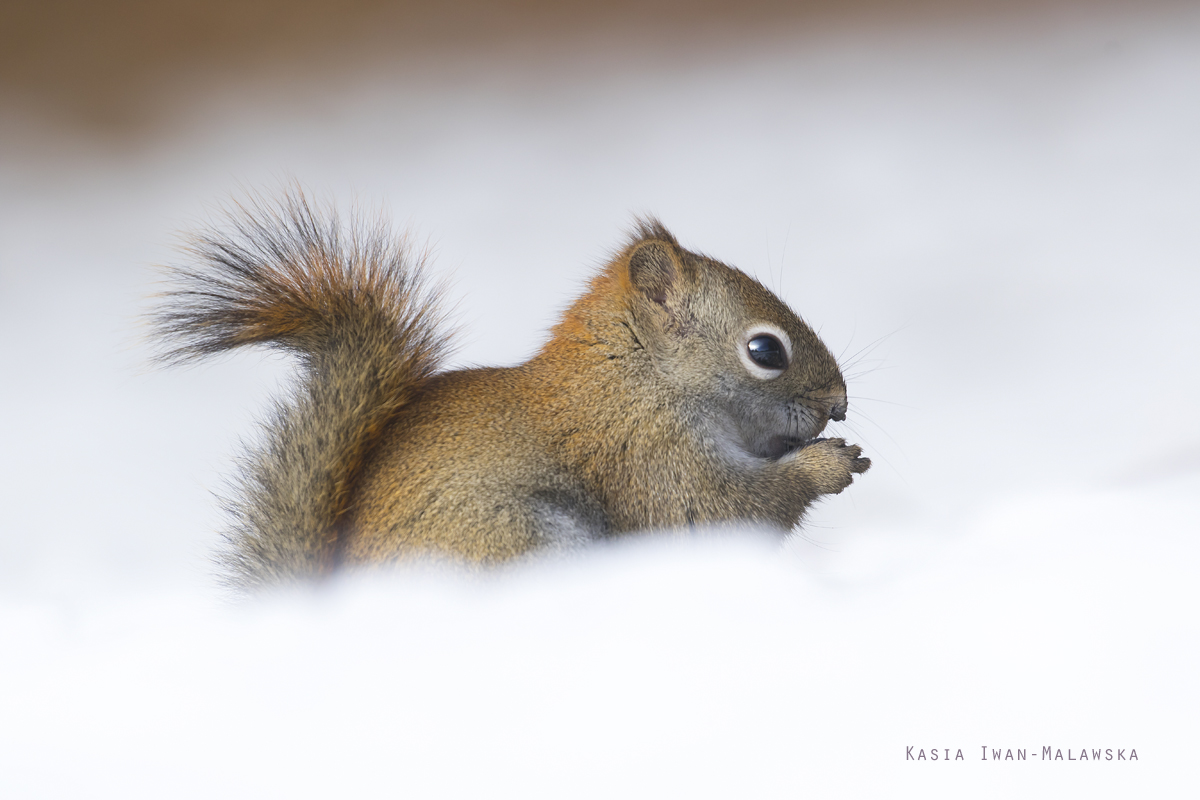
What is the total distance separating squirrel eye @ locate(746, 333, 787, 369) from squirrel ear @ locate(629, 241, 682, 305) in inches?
5.3

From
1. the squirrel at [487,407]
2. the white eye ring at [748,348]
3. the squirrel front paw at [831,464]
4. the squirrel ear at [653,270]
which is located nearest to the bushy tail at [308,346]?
the squirrel at [487,407]

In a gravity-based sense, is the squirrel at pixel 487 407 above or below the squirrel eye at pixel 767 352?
below

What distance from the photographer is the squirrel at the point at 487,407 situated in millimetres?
1288

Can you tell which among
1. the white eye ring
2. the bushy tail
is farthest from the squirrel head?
the bushy tail

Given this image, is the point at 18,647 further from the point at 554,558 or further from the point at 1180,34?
the point at 1180,34

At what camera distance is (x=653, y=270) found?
1409 mm

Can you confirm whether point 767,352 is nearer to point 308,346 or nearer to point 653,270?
point 653,270

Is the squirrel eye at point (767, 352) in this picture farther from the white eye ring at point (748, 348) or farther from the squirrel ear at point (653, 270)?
the squirrel ear at point (653, 270)

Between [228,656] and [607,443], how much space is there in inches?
23.2

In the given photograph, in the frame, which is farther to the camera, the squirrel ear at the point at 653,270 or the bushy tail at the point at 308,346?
the squirrel ear at the point at 653,270

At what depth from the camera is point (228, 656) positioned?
1399mm

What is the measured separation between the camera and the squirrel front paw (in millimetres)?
1374

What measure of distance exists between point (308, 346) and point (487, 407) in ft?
0.82

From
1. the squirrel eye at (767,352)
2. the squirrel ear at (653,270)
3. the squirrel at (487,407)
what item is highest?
the squirrel ear at (653,270)
